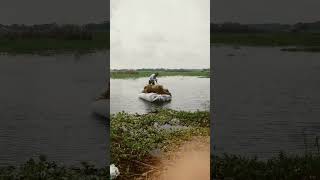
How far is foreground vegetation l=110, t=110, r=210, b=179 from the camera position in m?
5.33

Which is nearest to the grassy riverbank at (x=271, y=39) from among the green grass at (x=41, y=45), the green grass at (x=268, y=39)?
the green grass at (x=268, y=39)

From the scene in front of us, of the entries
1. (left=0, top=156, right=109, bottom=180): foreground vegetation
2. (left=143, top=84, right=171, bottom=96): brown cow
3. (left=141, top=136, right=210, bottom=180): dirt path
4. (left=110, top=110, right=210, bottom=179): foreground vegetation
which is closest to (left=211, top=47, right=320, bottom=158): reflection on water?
(left=141, top=136, right=210, bottom=180): dirt path

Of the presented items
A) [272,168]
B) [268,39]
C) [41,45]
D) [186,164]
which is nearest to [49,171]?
[41,45]

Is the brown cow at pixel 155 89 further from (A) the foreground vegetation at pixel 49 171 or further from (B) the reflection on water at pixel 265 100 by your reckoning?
(A) the foreground vegetation at pixel 49 171

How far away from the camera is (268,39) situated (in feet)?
17.0

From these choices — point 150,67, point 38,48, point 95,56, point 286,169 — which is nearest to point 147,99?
point 150,67

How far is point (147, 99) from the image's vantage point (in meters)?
5.38

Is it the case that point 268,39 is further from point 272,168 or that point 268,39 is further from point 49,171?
point 49,171

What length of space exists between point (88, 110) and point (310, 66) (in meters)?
2.23

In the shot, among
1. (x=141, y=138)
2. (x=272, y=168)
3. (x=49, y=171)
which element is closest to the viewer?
(x=272, y=168)

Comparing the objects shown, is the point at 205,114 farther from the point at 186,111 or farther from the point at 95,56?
the point at 95,56

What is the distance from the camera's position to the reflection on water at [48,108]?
17.4 feet

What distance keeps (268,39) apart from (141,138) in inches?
63.7

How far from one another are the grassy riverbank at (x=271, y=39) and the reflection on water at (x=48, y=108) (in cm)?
134
